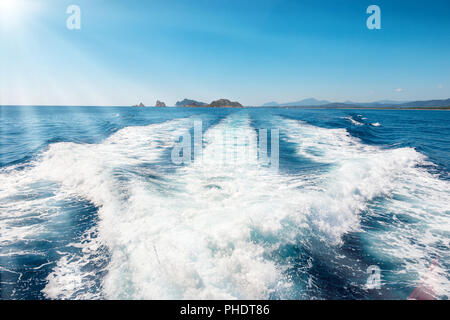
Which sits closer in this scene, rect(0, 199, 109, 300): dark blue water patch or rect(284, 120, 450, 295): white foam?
rect(0, 199, 109, 300): dark blue water patch

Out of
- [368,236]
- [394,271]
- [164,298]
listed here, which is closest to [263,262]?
[164,298]

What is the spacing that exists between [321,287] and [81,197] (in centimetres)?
684

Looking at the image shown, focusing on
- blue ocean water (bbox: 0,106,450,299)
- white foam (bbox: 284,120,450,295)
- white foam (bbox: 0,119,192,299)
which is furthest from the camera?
white foam (bbox: 284,120,450,295)

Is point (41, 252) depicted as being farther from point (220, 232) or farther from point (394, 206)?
point (394, 206)

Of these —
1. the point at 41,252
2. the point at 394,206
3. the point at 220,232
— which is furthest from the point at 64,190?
the point at 394,206

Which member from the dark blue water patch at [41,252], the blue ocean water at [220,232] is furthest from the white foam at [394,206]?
the dark blue water patch at [41,252]

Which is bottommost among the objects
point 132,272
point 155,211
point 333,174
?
point 132,272

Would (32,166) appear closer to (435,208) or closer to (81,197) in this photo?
(81,197)

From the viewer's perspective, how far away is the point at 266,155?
1045 centimetres

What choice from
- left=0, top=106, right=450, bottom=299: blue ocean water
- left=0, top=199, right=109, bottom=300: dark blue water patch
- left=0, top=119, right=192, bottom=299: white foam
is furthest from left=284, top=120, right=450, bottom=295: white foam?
left=0, top=199, right=109, bottom=300: dark blue water patch

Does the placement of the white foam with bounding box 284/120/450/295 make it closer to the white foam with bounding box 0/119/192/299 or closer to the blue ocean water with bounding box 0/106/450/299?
the blue ocean water with bounding box 0/106/450/299

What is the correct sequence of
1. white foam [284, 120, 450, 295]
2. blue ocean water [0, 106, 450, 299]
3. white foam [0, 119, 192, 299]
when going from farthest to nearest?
white foam [284, 120, 450, 295]
white foam [0, 119, 192, 299]
blue ocean water [0, 106, 450, 299]

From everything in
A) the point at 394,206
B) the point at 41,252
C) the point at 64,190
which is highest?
the point at 64,190

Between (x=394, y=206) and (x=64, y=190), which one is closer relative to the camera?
(x=394, y=206)
